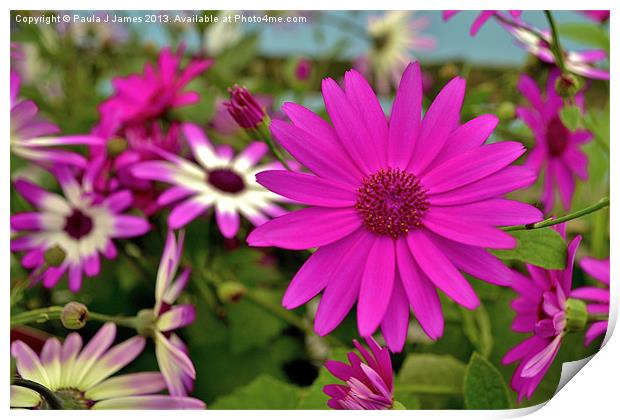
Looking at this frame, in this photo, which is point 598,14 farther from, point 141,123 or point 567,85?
point 141,123

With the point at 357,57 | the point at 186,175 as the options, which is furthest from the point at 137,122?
the point at 357,57

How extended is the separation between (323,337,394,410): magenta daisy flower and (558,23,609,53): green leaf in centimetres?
20

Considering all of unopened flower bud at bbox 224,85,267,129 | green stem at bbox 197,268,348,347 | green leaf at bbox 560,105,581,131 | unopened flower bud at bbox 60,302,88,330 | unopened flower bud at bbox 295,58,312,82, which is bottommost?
unopened flower bud at bbox 60,302,88,330

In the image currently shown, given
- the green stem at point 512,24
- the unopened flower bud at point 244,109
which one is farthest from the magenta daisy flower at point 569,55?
the unopened flower bud at point 244,109

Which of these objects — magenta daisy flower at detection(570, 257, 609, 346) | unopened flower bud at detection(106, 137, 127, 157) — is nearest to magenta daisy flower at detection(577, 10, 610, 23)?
magenta daisy flower at detection(570, 257, 609, 346)

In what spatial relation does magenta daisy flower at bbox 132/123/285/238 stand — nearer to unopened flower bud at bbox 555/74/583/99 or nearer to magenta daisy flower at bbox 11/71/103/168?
magenta daisy flower at bbox 11/71/103/168

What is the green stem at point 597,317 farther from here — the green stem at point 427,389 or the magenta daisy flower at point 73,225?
the magenta daisy flower at point 73,225

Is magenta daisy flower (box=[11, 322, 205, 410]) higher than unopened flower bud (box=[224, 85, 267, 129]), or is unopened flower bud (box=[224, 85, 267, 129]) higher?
unopened flower bud (box=[224, 85, 267, 129])

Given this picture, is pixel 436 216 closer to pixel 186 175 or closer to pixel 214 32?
pixel 186 175

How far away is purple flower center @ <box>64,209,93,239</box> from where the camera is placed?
0.33 m

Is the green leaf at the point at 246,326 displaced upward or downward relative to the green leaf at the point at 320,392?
upward

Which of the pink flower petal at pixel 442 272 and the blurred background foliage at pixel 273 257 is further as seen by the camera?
the blurred background foliage at pixel 273 257

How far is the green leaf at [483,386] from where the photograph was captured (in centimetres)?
26

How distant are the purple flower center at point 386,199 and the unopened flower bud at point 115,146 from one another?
147mm
